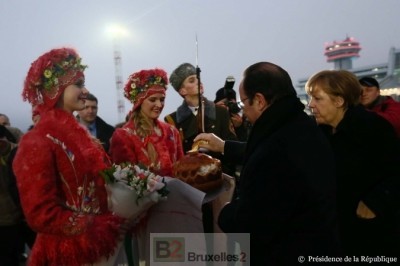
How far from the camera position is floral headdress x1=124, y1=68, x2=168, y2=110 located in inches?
161

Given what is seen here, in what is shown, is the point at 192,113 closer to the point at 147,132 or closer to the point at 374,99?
the point at 147,132

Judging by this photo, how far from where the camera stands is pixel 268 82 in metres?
2.02

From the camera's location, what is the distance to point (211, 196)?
2.91 metres

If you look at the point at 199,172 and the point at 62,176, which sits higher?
the point at 62,176

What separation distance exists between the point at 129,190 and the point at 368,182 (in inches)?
A: 64.2

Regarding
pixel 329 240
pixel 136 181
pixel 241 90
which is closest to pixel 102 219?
pixel 136 181

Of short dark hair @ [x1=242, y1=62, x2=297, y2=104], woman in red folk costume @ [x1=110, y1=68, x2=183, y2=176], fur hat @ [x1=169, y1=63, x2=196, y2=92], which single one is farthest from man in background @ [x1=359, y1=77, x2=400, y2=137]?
short dark hair @ [x1=242, y1=62, x2=297, y2=104]

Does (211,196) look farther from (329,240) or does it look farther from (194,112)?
(194,112)

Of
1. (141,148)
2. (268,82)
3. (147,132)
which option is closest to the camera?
(268,82)

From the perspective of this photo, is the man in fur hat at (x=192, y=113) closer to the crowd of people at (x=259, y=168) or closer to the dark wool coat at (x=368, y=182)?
the crowd of people at (x=259, y=168)

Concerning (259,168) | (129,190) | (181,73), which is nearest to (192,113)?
(181,73)

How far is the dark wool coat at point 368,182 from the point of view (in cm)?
262

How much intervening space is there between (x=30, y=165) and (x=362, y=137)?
2.17 meters

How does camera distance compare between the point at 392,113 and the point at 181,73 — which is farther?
the point at 392,113
